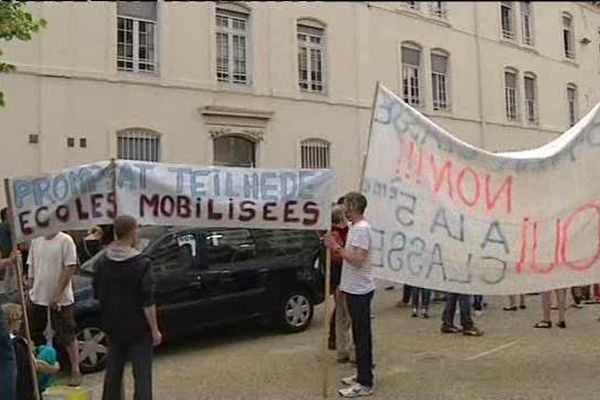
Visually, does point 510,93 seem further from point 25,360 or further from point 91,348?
point 25,360

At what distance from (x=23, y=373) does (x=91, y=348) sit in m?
2.16

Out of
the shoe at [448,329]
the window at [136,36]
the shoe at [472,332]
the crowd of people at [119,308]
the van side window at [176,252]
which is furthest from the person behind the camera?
the window at [136,36]

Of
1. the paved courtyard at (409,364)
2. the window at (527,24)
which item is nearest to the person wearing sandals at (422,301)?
the paved courtyard at (409,364)

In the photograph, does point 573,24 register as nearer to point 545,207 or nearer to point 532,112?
point 532,112

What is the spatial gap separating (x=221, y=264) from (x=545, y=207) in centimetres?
396

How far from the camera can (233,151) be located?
1792 cm

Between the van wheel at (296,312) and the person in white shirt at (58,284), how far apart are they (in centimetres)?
321

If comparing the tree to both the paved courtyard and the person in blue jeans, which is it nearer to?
the paved courtyard

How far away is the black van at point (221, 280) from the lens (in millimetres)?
8148

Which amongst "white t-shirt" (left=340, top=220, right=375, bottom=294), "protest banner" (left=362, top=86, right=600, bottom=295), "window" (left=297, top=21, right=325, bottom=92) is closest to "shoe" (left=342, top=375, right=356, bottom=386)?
"white t-shirt" (left=340, top=220, right=375, bottom=294)

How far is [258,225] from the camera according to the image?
705 centimetres

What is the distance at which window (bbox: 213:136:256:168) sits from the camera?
17562mm

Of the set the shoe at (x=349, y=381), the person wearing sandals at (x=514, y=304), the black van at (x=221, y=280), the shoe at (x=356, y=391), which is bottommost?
the shoe at (x=356, y=391)

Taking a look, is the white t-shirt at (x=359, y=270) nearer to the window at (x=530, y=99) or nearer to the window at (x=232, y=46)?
the window at (x=232, y=46)
